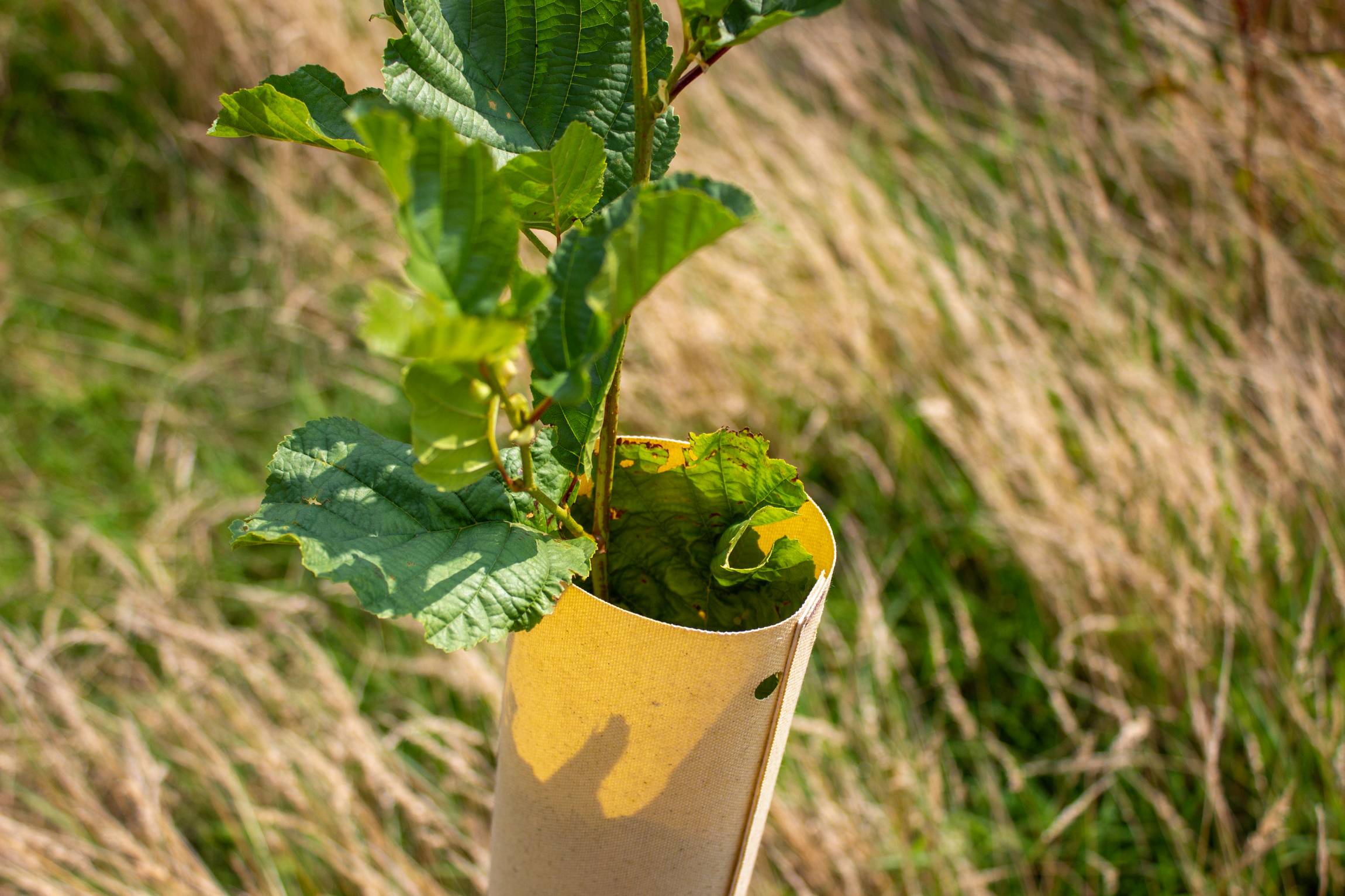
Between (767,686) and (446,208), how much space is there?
322mm

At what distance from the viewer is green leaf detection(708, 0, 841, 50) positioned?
1.56ft

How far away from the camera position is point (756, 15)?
0.50 metres

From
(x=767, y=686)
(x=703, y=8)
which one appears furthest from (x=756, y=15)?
(x=767, y=686)

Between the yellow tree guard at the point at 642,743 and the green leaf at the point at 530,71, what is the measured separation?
9.9 inches

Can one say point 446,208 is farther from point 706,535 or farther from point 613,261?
point 706,535

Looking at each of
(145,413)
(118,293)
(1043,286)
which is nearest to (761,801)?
(1043,286)

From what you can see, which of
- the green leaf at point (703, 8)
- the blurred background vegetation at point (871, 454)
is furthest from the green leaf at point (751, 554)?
the blurred background vegetation at point (871, 454)

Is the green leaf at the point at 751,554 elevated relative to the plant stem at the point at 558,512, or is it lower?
lower

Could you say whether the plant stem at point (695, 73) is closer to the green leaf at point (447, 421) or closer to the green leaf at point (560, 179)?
the green leaf at point (560, 179)

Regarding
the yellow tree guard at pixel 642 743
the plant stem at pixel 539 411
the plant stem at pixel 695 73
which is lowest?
the yellow tree guard at pixel 642 743

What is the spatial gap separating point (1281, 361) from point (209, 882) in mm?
1824

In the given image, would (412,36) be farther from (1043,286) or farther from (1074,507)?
(1043,286)

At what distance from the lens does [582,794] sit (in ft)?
2.10

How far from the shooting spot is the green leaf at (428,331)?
0.39 m
